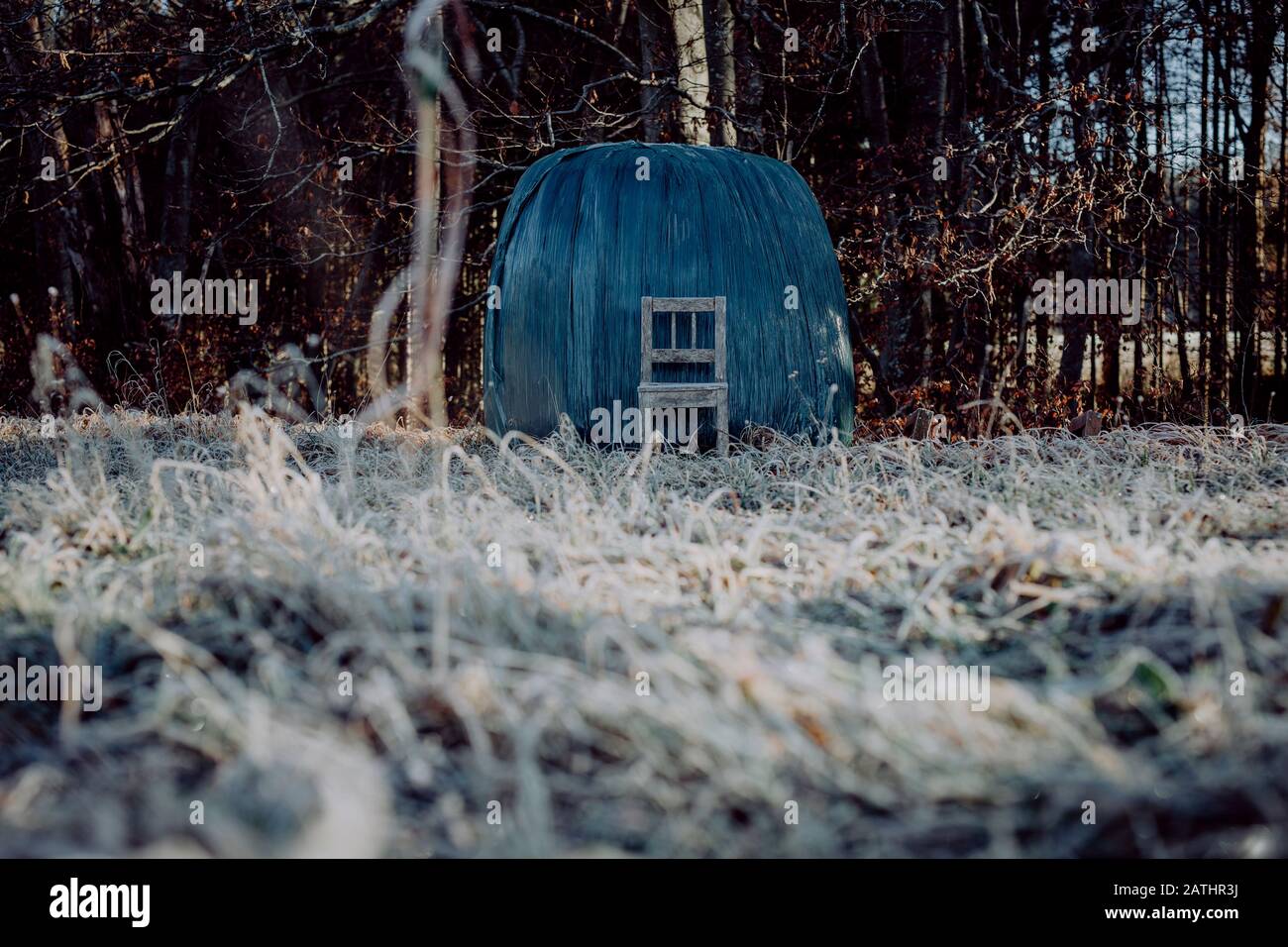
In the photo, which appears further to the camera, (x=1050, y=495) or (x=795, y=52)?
(x=795, y=52)

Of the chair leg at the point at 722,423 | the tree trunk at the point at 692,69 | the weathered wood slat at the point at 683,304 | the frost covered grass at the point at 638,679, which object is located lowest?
the frost covered grass at the point at 638,679

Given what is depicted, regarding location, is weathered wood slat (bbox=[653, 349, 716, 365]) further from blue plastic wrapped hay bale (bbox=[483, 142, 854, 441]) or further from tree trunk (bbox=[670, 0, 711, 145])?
tree trunk (bbox=[670, 0, 711, 145])

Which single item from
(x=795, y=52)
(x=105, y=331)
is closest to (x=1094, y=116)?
(x=795, y=52)

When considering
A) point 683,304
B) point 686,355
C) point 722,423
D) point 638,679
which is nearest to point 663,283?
point 683,304

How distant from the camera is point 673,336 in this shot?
4414mm

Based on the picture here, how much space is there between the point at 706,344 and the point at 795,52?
12.6 feet

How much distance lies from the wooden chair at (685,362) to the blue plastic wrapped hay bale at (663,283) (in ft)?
0.23

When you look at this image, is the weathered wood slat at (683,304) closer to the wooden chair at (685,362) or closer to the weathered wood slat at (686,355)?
the wooden chair at (685,362)

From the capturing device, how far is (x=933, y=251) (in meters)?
6.23

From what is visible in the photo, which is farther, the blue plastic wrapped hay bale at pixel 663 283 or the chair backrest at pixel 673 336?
the blue plastic wrapped hay bale at pixel 663 283

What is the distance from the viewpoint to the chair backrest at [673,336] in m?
4.33

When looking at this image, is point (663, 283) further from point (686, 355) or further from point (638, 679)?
point (638, 679)

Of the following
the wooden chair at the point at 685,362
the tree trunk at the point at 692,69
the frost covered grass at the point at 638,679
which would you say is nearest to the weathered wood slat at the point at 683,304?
the wooden chair at the point at 685,362
